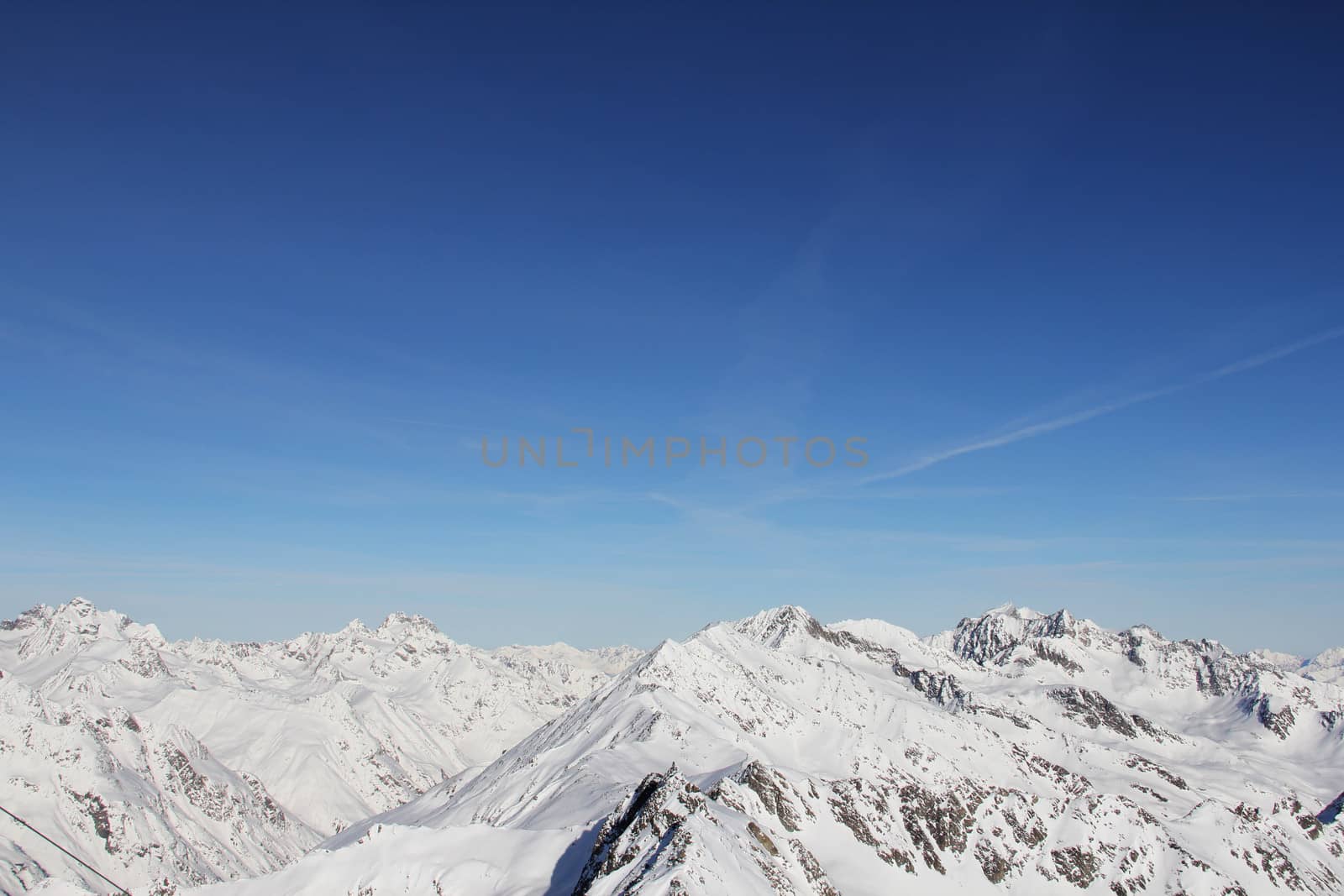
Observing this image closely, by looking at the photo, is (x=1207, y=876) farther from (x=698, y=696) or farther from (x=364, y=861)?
(x=364, y=861)

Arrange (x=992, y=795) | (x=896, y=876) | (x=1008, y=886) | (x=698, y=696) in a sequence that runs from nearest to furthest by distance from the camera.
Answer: (x=896, y=876) → (x=1008, y=886) → (x=992, y=795) → (x=698, y=696)

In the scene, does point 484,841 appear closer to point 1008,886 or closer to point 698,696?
point 1008,886

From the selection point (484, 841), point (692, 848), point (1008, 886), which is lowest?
point (1008, 886)

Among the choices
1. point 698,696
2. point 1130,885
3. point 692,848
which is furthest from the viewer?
point 698,696

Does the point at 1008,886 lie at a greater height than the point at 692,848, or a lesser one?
lesser

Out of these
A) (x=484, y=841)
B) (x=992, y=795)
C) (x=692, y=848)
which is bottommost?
(x=992, y=795)

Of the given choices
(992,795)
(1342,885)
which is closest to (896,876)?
(992,795)

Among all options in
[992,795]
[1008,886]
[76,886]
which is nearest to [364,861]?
[76,886]

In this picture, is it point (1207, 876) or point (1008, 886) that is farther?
point (1207, 876)

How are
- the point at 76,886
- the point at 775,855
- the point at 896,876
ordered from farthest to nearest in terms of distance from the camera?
the point at 896,876
the point at 775,855
the point at 76,886
